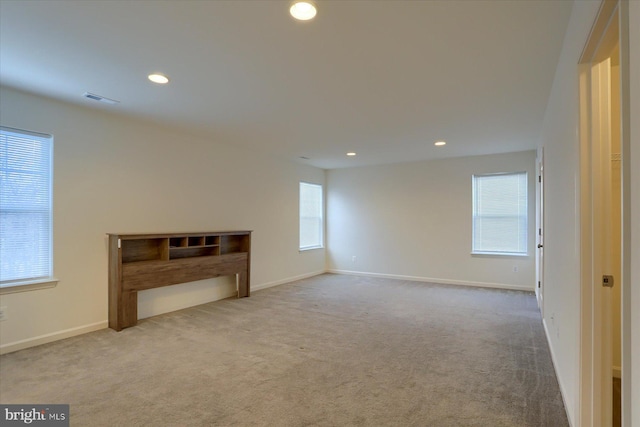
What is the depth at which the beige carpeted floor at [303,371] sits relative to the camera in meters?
2.19

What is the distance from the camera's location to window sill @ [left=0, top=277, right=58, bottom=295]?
317cm

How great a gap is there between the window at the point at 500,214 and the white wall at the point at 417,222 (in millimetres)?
133

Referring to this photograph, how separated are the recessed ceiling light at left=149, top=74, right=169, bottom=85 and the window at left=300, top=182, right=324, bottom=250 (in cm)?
440

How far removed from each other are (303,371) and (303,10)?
2.67 m

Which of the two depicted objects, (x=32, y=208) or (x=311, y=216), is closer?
(x=32, y=208)

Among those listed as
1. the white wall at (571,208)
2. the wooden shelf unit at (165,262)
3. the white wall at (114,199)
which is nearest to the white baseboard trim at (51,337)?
the white wall at (114,199)

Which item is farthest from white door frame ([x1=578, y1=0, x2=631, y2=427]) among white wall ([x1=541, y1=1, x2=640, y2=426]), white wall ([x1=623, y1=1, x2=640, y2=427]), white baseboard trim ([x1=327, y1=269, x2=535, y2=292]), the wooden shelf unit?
white baseboard trim ([x1=327, y1=269, x2=535, y2=292])

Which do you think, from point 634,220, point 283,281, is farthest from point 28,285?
point 634,220

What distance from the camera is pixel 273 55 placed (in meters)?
2.50

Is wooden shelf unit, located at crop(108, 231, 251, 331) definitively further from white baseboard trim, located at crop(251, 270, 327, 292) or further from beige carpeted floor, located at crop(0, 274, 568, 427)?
white baseboard trim, located at crop(251, 270, 327, 292)

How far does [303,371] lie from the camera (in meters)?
2.79

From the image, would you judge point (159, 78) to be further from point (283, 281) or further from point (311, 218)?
point (311, 218)

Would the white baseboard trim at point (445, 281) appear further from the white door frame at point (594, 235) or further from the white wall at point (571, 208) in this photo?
the white door frame at point (594, 235)

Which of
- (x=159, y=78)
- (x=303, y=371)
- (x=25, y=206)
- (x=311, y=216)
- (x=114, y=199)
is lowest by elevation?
(x=303, y=371)
